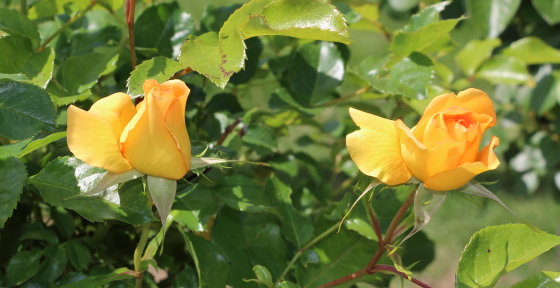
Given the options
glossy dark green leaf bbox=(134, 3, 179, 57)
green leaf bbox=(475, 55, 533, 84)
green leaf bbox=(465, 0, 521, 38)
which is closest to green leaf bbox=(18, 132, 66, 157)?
glossy dark green leaf bbox=(134, 3, 179, 57)

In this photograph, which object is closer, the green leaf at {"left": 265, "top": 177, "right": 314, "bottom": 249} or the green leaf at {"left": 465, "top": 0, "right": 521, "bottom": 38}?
the green leaf at {"left": 265, "top": 177, "right": 314, "bottom": 249}

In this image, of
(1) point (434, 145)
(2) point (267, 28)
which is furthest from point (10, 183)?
(1) point (434, 145)

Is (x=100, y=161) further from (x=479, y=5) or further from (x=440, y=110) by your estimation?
(x=479, y=5)

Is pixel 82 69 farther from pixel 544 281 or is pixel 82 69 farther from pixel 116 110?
pixel 544 281

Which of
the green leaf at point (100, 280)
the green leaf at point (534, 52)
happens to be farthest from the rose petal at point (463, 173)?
the green leaf at point (534, 52)

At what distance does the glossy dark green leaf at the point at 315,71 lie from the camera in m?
0.80

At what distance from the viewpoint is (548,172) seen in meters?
1.79

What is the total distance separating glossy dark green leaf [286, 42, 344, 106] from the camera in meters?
0.80

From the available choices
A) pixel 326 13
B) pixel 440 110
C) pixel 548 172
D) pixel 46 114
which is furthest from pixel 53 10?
pixel 548 172

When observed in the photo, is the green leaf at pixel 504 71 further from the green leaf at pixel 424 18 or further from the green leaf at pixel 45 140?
the green leaf at pixel 45 140

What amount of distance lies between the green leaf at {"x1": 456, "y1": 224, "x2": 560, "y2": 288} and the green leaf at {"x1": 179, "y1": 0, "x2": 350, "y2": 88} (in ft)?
0.88

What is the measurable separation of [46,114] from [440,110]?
38cm

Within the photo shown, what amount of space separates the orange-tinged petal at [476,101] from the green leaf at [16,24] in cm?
51

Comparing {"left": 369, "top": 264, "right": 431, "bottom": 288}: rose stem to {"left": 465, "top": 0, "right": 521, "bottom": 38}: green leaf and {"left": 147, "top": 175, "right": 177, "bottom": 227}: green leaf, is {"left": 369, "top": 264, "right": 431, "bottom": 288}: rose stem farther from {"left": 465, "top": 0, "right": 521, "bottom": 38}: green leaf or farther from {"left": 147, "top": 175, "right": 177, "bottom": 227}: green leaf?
{"left": 465, "top": 0, "right": 521, "bottom": 38}: green leaf
